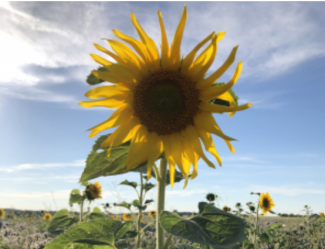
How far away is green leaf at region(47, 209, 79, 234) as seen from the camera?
13.8 ft

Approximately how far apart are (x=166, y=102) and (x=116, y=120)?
325 mm

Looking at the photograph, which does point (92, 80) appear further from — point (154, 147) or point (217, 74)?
point (217, 74)

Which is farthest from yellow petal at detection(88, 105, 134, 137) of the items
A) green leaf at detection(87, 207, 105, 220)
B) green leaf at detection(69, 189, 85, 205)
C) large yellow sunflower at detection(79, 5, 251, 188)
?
green leaf at detection(69, 189, 85, 205)

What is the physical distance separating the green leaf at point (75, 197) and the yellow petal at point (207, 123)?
353 centimetres

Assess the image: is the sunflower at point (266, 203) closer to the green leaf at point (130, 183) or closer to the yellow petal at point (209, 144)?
the green leaf at point (130, 183)

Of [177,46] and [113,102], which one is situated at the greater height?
[177,46]

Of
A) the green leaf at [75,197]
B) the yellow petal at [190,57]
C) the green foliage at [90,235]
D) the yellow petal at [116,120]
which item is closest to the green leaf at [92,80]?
the yellow petal at [116,120]

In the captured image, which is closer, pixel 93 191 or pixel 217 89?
pixel 217 89

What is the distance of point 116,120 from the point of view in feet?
5.63

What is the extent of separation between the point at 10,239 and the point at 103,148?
517 centimetres

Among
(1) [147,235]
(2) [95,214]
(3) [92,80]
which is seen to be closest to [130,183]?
(2) [95,214]

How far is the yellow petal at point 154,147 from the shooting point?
67.9 inches

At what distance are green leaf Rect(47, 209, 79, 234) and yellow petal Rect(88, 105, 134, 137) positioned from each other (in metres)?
3.03

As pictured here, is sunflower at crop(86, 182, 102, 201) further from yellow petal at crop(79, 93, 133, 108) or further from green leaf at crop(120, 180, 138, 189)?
yellow petal at crop(79, 93, 133, 108)
